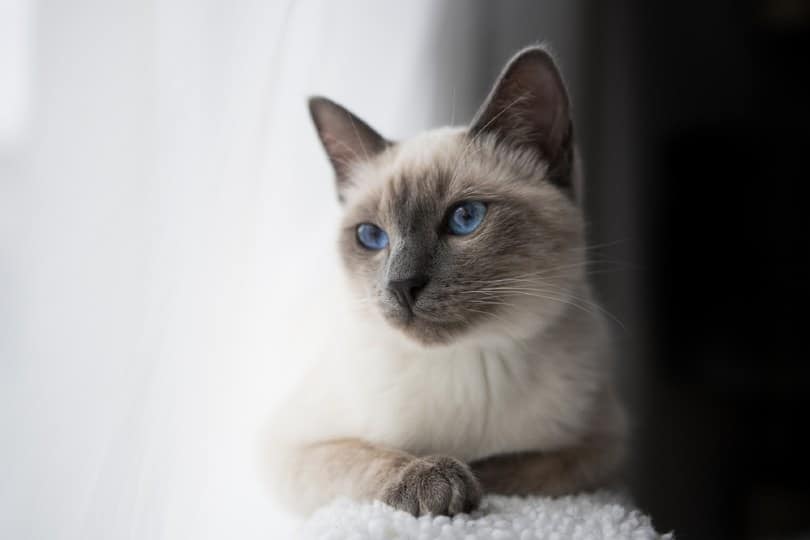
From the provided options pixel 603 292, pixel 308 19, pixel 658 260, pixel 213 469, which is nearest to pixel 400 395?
pixel 213 469

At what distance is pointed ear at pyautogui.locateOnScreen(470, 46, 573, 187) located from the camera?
101cm

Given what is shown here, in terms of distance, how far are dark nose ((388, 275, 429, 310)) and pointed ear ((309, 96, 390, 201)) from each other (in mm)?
309

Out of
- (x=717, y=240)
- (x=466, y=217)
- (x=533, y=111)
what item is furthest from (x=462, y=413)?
(x=717, y=240)

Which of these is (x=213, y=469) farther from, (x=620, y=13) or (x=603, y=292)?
(x=620, y=13)

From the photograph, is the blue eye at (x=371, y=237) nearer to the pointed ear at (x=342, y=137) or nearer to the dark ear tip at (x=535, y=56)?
the pointed ear at (x=342, y=137)

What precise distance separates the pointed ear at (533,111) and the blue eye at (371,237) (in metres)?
0.22

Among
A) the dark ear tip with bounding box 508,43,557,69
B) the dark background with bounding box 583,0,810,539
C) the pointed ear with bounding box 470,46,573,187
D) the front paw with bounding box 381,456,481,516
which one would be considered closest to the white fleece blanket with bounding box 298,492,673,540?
the front paw with bounding box 381,456,481,516

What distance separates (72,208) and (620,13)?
7.32ft

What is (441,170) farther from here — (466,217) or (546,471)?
(546,471)

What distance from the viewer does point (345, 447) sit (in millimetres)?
983

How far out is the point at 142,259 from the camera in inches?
31.8

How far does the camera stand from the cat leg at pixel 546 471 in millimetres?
991

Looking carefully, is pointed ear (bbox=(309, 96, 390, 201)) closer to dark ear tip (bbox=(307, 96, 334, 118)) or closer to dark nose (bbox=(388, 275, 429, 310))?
dark ear tip (bbox=(307, 96, 334, 118))

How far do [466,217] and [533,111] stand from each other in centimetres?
22
